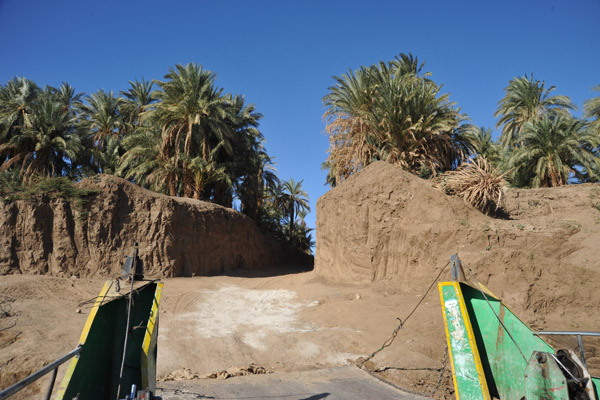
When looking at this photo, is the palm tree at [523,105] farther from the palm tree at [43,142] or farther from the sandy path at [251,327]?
the palm tree at [43,142]

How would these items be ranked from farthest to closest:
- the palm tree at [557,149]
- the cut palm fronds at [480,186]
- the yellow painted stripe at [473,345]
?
the palm tree at [557,149] → the cut palm fronds at [480,186] → the yellow painted stripe at [473,345]

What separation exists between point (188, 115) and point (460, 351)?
22810mm

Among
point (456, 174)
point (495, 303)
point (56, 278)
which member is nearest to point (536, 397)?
point (495, 303)

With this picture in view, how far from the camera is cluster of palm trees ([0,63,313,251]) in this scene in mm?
24156

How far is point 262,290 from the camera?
16516 millimetres

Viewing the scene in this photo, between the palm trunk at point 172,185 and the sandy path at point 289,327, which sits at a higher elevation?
the palm trunk at point 172,185

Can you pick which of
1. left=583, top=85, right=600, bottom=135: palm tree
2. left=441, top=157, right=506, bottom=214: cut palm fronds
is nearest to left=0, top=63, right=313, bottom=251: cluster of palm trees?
left=441, top=157, right=506, bottom=214: cut palm fronds

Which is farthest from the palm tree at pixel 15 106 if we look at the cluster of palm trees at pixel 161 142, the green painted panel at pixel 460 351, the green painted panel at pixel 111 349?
the green painted panel at pixel 460 351

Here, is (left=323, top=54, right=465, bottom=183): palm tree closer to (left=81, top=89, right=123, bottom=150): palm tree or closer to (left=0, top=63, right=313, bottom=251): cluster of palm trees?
(left=0, top=63, right=313, bottom=251): cluster of palm trees

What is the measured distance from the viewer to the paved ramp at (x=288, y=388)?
5.79 metres

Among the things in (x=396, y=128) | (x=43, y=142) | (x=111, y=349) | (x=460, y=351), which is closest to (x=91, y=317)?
(x=111, y=349)

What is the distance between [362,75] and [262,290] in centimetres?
1454

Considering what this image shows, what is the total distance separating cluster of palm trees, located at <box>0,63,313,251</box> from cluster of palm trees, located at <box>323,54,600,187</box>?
7226 mm

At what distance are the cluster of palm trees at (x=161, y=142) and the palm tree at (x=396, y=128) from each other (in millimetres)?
8171
